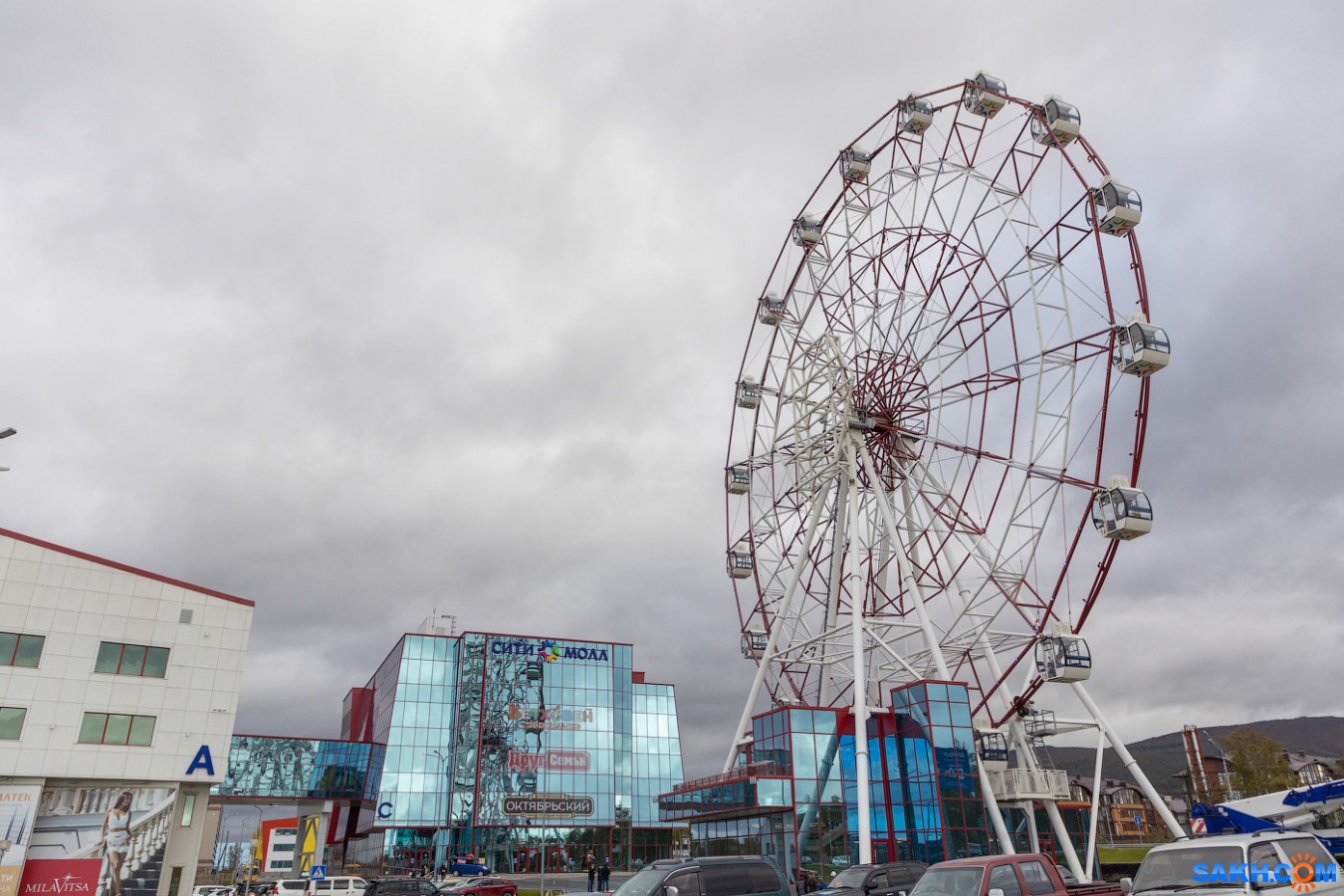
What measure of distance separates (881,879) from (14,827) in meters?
30.5

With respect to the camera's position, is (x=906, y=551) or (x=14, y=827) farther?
(x=906, y=551)

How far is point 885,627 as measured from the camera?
42344 millimetres

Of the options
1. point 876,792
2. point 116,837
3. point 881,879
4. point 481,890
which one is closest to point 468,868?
point 481,890

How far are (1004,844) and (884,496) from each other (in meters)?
15.0

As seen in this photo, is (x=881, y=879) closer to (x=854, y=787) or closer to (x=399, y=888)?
(x=854, y=787)

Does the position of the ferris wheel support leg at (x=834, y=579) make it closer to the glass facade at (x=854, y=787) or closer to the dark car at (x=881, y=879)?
the glass facade at (x=854, y=787)

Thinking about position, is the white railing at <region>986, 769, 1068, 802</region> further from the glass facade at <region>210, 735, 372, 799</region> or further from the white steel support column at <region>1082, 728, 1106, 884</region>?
the glass facade at <region>210, 735, 372, 799</region>

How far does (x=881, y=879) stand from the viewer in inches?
850

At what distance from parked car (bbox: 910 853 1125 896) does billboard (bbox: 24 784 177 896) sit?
32519 mm

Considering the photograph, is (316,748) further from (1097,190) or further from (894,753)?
(1097,190)

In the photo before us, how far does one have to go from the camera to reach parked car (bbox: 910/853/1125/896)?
12.5 meters

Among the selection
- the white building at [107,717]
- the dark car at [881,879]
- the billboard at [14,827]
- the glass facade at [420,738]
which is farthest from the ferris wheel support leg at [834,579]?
the glass facade at [420,738]

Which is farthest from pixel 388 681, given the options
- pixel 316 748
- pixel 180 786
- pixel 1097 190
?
pixel 1097 190

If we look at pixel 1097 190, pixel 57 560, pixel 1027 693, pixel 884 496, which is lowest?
pixel 1027 693
